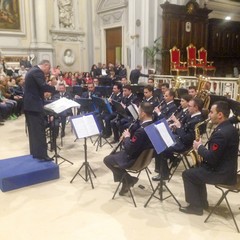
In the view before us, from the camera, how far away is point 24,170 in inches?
190

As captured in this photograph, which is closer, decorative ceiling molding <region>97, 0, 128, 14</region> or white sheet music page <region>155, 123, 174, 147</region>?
white sheet music page <region>155, 123, 174, 147</region>

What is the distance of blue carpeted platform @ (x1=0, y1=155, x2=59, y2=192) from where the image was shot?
463 centimetres

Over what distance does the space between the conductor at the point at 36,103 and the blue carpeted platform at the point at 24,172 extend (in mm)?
250

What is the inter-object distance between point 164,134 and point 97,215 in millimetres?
1333

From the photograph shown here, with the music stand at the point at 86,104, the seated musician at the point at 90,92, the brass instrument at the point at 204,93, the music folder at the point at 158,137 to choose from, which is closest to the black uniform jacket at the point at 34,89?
the music stand at the point at 86,104

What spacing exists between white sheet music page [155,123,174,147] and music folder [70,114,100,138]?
46.0 inches

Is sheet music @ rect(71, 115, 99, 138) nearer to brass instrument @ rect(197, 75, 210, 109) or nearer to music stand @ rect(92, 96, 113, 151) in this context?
music stand @ rect(92, 96, 113, 151)

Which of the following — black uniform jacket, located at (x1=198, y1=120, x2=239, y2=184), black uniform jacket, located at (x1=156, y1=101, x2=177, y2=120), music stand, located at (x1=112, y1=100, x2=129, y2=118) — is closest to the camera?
black uniform jacket, located at (x1=198, y1=120, x2=239, y2=184)

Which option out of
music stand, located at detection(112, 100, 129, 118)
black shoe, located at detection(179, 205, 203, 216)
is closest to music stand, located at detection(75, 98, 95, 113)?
music stand, located at detection(112, 100, 129, 118)

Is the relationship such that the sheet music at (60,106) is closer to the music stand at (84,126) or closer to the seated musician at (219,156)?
the music stand at (84,126)

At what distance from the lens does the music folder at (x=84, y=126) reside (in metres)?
4.54

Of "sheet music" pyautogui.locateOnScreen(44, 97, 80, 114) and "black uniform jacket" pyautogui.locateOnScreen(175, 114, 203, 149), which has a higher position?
"sheet music" pyautogui.locateOnScreen(44, 97, 80, 114)

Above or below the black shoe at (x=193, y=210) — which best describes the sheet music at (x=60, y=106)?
above

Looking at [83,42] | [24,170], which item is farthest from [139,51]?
[24,170]
